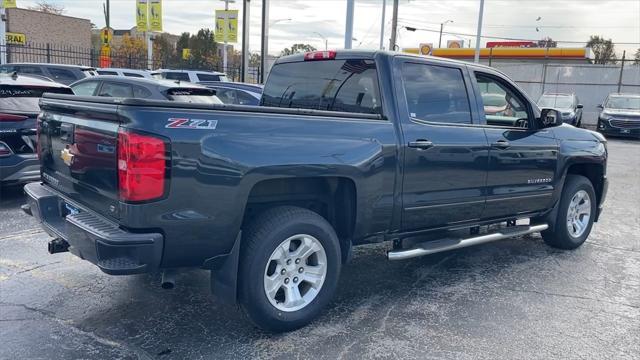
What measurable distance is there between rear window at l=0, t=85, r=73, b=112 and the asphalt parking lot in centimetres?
171

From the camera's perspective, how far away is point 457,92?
4.91m

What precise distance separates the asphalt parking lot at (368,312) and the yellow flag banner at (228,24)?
66.9ft

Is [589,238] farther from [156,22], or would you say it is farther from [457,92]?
[156,22]

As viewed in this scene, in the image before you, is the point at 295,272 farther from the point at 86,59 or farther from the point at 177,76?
the point at 86,59

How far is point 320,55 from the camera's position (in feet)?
15.8

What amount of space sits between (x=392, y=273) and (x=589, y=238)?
3.11 metres

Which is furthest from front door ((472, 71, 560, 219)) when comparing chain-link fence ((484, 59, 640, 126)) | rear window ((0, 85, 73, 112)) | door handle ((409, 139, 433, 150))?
chain-link fence ((484, 59, 640, 126))

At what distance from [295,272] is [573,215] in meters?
3.84

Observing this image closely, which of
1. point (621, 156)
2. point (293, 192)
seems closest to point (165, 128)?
point (293, 192)

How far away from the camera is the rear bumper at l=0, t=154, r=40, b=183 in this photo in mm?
6617

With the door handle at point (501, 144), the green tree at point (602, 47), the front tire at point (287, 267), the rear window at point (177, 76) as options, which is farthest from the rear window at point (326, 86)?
the green tree at point (602, 47)

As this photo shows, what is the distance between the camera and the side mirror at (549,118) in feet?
18.3

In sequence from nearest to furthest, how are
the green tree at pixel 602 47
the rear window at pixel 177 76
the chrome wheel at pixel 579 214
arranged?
the chrome wheel at pixel 579 214
the rear window at pixel 177 76
the green tree at pixel 602 47

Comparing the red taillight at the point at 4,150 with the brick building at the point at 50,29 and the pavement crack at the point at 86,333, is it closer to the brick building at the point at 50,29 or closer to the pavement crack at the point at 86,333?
the pavement crack at the point at 86,333
